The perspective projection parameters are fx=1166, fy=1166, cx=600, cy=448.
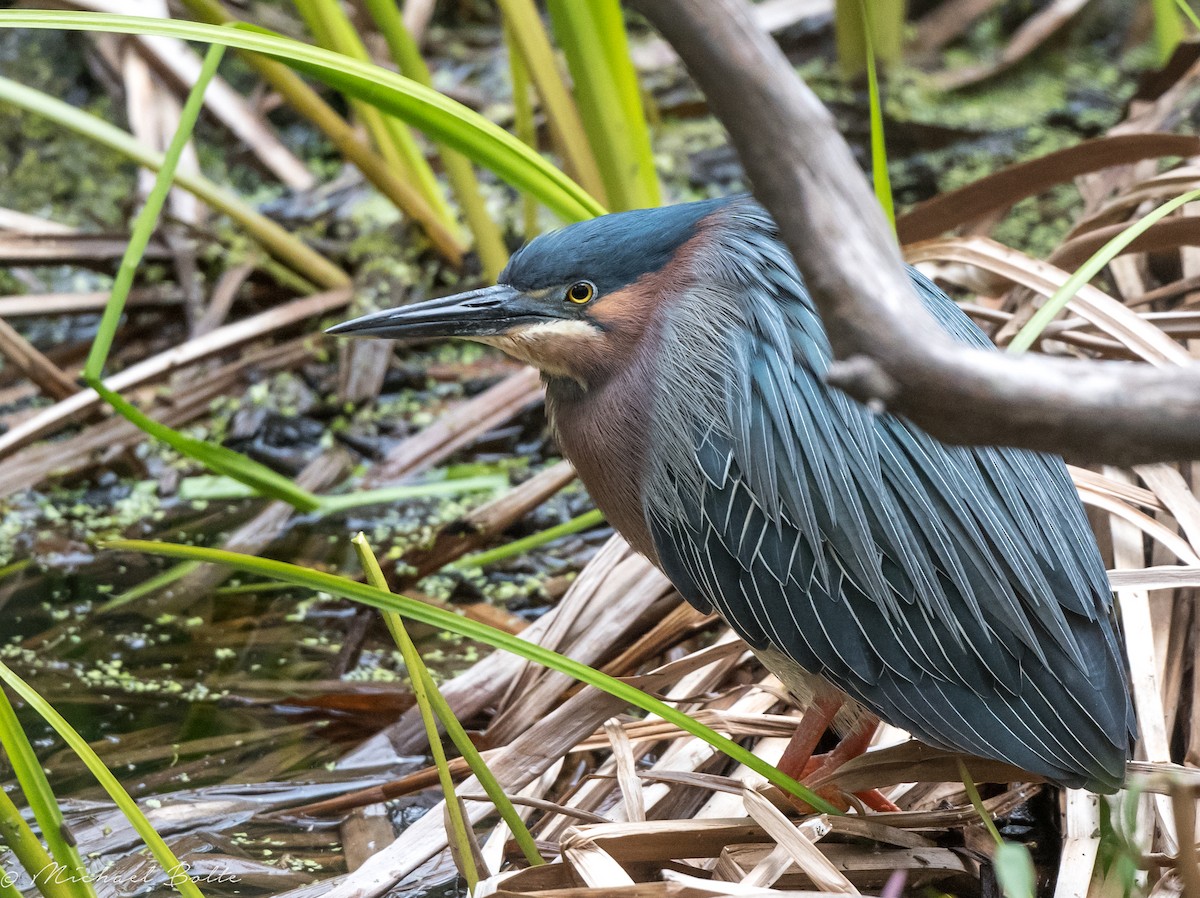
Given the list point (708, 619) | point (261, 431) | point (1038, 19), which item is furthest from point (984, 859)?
point (1038, 19)

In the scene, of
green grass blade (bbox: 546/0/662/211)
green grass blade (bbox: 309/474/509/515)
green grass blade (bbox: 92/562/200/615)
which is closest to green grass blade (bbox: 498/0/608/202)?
green grass blade (bbox: 546/0/662/211)

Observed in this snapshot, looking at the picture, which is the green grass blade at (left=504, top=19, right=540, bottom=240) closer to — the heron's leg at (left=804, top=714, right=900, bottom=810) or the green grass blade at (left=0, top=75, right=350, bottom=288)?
the green grass blade at (left=0, top=75, right=350, bottom=288)

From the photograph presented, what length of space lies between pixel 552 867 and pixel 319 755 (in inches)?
38.5

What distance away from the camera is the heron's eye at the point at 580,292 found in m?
2.30

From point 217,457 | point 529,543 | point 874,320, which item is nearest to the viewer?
point 874,320

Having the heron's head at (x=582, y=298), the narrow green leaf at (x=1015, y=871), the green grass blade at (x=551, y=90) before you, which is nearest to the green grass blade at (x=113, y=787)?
the heron's head at (x=582, y=298)

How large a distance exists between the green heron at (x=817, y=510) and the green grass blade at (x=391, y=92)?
30cm

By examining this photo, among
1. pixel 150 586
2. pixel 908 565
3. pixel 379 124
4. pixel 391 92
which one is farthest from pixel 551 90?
pixel 908 565

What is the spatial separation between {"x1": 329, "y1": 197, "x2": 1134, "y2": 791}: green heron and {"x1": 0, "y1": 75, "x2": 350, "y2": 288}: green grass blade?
1.22m

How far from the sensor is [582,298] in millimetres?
2316

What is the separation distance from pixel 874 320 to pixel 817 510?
3.96ft

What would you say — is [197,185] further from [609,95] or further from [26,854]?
[26,854]

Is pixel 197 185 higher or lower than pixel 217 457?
higher

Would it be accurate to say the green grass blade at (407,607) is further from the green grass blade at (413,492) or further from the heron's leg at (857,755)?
the green grass blade at (413,492)
